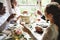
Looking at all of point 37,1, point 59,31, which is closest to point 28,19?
point 59,31

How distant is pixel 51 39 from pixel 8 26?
3.02 ft

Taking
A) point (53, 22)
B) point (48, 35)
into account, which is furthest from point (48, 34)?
point (53, 22)

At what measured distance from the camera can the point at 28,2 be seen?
3.41m

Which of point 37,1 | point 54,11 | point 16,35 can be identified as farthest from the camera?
point 37,1

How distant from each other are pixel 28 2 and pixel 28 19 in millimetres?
1421

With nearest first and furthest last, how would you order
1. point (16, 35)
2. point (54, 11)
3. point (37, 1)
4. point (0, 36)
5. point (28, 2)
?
1. point (54, 11)
2. point (16, 35)
3. point (0, 36)
4. point (37, 1)
5. point (28, 2)

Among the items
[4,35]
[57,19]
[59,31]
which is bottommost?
[4,35]

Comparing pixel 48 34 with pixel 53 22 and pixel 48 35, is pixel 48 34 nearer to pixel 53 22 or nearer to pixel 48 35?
pixel 48 35

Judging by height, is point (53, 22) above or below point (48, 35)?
above

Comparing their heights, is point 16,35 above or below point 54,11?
below

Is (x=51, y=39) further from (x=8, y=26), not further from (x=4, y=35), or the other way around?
(x=8, y=26)

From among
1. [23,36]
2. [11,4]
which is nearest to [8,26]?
[23,36]

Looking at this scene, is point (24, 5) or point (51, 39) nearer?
point (51, 39)

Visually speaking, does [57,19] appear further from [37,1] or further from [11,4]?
[37,1]
